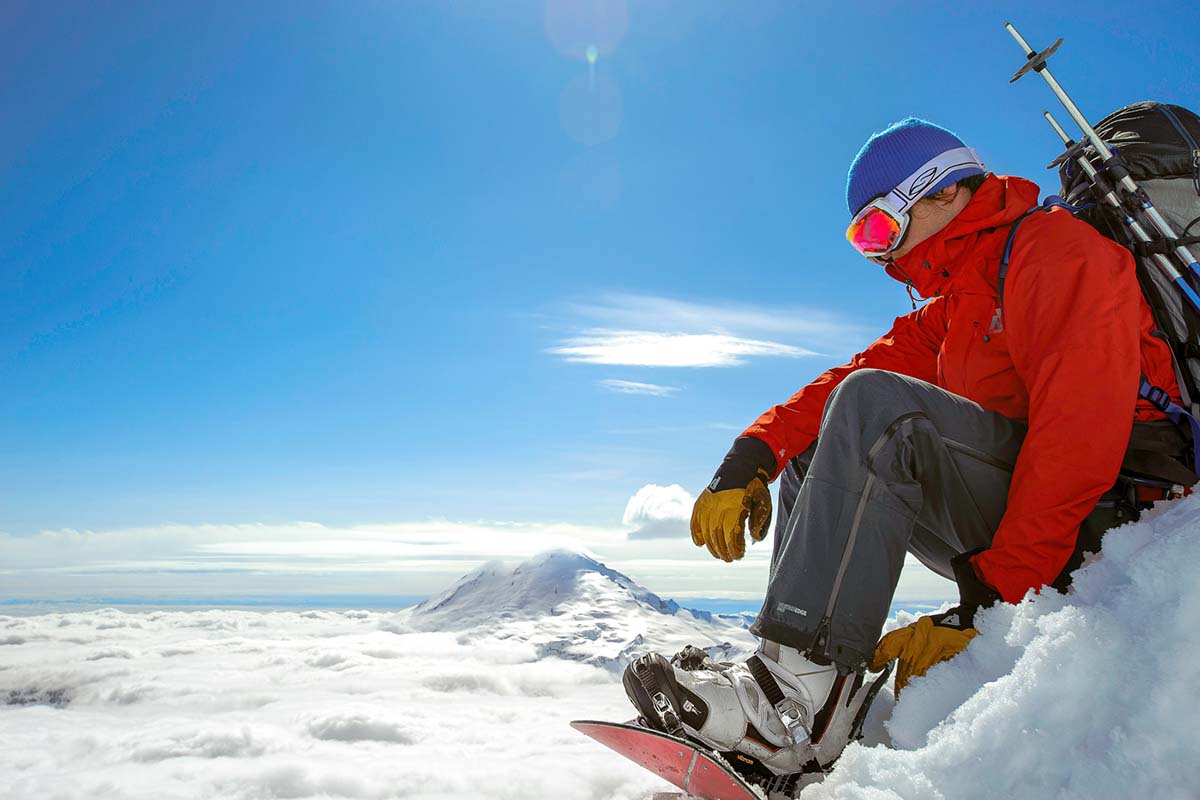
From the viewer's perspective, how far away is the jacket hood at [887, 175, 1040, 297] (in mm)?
3311

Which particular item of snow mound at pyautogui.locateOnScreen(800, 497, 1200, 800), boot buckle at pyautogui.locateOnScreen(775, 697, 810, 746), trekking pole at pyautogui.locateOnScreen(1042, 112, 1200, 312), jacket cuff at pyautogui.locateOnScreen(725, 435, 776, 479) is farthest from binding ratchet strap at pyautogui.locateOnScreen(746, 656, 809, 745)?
trekking pole at pyautogui.locateOnScreen(1042, 112, 1200, 312)

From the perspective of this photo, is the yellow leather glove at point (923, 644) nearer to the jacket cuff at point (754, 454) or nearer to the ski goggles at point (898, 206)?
the jacket cuff at point (754, 454)

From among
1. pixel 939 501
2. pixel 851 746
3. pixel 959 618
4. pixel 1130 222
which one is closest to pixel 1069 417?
pixel 939 501

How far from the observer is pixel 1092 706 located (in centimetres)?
171

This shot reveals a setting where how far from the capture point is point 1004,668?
226 centimetres

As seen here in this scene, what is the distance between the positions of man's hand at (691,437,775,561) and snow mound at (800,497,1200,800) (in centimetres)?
132

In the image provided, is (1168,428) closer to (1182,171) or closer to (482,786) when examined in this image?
(1182,171)

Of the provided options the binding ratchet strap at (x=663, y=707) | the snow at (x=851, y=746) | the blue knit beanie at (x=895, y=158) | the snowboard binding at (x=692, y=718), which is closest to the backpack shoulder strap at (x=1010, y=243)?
the blue knit beanie at (x=895, y=158)

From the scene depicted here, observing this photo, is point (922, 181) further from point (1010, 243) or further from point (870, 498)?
point (870, 498)

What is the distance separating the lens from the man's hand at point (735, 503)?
11.2 ft

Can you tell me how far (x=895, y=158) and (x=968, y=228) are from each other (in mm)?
522

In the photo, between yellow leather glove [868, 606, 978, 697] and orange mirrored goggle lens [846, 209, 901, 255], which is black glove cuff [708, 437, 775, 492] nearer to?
yellow leather glove [868, 606, 978, 697]

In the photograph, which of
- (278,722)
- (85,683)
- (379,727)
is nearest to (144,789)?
(379,727)

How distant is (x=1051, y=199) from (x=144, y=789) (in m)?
46.3
